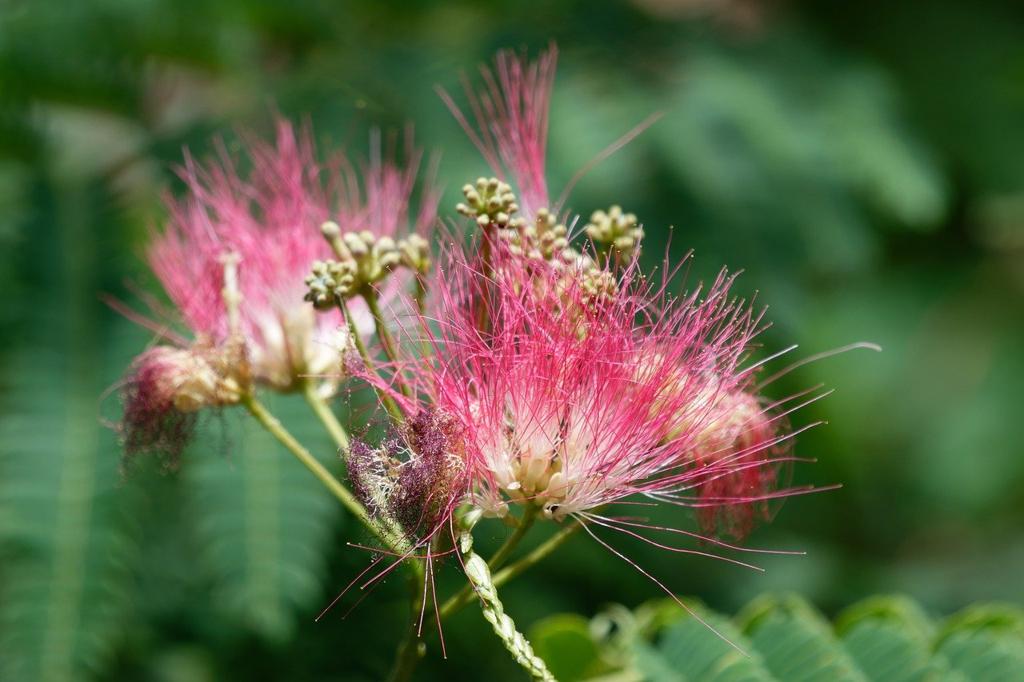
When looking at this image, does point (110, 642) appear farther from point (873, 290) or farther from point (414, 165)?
point (873, 290)

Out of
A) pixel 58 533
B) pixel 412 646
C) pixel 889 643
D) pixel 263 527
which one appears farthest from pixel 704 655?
pixel 58 533

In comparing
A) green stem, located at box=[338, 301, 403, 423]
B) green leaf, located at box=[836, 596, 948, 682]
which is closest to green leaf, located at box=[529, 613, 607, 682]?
green leaf, located at box=[836, 596, 948, 682]

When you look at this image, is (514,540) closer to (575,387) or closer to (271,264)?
(575,387)

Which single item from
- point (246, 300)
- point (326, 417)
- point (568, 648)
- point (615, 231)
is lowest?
point (568, 648)

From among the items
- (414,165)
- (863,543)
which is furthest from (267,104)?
(863,543)

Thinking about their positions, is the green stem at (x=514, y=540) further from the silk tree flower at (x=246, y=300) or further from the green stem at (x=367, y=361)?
the silk tree flower at (x=246, y=300)

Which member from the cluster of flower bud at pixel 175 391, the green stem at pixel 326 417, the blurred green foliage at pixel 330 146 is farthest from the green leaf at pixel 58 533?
the green stem at pixel 326 417

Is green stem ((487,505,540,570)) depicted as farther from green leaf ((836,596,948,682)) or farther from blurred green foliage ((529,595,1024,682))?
green leaf ((836,596,948,682))
